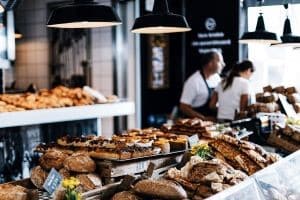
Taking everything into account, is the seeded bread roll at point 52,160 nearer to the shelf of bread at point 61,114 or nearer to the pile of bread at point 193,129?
the pile of bread at point 193,129

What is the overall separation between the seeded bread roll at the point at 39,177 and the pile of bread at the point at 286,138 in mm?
2142

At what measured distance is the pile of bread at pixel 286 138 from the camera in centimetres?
412

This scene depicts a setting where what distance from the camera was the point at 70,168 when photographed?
108 inches

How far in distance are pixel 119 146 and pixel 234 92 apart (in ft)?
12.0

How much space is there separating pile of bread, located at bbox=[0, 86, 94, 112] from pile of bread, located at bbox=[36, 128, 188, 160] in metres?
2.40

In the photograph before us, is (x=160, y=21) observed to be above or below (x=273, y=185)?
above

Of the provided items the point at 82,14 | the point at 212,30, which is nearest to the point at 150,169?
the point at 82,14

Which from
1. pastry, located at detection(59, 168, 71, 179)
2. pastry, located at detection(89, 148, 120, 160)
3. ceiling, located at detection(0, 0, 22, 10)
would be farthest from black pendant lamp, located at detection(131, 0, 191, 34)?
ceiling, located at detection(0, 0, 22, 10)

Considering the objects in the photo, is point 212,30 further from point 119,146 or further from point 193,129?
point 119,146

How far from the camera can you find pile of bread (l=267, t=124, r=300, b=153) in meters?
4.12

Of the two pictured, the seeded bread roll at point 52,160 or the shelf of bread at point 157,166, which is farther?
the seeded bread roll at point 52,160

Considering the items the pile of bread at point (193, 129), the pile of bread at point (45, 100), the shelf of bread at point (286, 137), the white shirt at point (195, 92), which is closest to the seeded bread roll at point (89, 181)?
the pile of bread at point (193, 129)

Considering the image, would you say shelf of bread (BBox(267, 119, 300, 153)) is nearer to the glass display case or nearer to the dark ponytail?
the glass display case

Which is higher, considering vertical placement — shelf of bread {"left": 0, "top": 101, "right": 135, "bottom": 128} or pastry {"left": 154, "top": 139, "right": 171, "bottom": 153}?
pastry {"left": 154, "top": 139, "right": 171, "bottom": 153}
